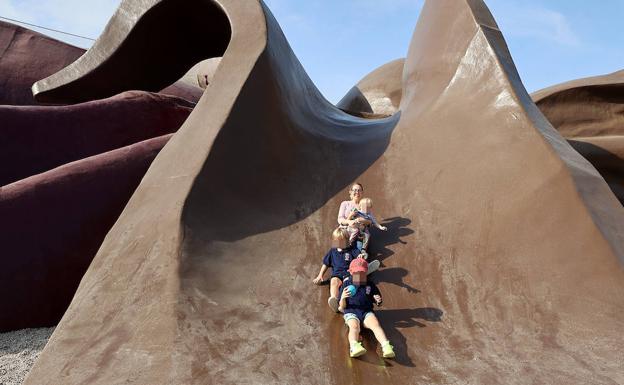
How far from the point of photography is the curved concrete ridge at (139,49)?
22.3ft

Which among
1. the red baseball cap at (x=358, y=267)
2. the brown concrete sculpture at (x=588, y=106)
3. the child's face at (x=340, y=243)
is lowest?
the red baseball cap at (x=358, y=267)

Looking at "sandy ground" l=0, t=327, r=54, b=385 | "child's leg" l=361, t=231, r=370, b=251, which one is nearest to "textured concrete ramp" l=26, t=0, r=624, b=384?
"child's leg" l=361, t=231, r=370, b=251

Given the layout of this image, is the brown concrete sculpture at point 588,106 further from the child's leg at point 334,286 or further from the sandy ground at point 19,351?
the sandy ground at point 19,351

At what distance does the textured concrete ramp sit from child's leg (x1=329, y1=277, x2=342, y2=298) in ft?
0.47

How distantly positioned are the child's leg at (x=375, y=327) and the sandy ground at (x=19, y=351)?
2454 mm

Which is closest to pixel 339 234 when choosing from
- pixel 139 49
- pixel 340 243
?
pixel 340 243

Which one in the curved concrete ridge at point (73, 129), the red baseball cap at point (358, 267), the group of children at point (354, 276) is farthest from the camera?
the curved concrete ridge at point (73, 129)

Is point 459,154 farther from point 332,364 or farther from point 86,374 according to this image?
point 86,374

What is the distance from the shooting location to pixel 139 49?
7.29 meters

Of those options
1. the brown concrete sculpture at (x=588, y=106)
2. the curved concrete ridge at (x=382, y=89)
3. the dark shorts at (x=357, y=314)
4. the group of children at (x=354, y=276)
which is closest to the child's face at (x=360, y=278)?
the group of children at (x=354, y=276)

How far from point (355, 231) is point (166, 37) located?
4.63m

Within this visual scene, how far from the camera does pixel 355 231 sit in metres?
4.13

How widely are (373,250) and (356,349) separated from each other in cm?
128

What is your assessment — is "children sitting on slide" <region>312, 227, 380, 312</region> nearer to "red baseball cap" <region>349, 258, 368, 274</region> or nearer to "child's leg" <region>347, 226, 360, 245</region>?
"child's leg" <region>347, 226, 360, 245</region>
